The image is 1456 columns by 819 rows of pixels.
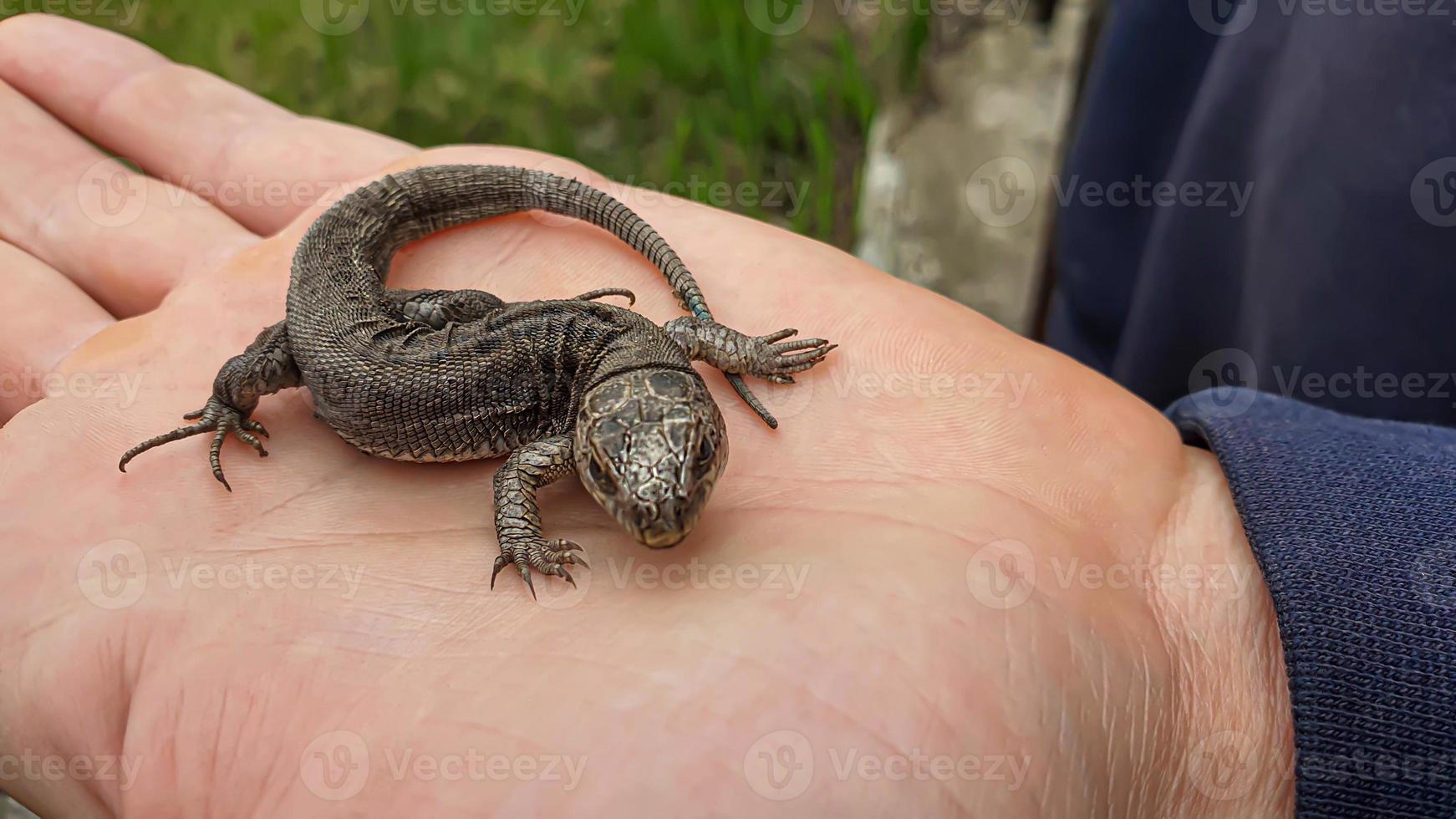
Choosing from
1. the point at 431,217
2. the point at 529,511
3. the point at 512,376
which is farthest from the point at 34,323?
the point at 529,511

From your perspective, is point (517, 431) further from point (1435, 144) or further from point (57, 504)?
point (1435, 144)

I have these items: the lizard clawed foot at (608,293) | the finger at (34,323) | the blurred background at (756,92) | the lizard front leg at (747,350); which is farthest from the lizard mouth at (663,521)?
the blurred background at (756,92)

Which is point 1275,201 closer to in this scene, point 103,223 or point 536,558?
point 536,558

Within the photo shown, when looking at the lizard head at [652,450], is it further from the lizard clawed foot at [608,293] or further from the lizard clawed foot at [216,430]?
the lizard clawed foot at [216,430]

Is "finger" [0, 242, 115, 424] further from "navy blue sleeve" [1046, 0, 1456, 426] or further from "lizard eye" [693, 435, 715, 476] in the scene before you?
"navy blue sleeve" [1046, 0, 1456, 426]

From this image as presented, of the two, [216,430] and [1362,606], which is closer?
[1362,606]

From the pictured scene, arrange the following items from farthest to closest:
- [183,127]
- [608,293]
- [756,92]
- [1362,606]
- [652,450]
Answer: [756,92] < [183,127] < [608,293] < [652,450] < [1362,606]
